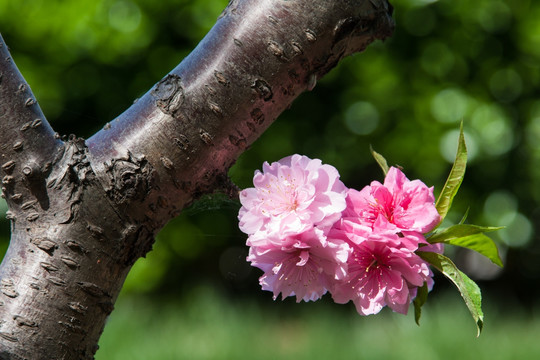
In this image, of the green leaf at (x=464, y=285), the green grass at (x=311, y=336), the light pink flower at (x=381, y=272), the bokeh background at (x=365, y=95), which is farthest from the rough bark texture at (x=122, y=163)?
the bokeh background at (x=365, y=95)

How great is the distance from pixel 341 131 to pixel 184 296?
5.16ft

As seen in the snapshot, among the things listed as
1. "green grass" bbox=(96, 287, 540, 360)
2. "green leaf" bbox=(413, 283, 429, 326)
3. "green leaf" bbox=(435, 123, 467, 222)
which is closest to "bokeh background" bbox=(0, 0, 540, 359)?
"green grass" bbox=(96, 287, 540, 360)

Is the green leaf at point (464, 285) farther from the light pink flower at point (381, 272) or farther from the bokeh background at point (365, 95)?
the bokeh background at point (365, 95)

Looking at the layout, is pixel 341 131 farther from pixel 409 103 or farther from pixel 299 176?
pixel 299 176

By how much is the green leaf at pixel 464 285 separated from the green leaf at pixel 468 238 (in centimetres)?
3

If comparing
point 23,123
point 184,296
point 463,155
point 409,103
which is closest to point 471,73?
point 409,103

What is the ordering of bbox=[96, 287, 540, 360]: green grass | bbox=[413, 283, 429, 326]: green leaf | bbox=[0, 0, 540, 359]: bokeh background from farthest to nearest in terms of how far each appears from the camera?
bbox=[0, 0, 540, 359]: bokeh background, bbox=[96, 287, 540, 360]: green grass, bbox=[413, 283, 429, 326]: green leaf

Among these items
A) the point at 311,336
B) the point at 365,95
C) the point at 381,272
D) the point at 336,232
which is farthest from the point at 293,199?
the point at 365,95

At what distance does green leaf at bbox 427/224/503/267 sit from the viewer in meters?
0.94

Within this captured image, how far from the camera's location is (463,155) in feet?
3.11

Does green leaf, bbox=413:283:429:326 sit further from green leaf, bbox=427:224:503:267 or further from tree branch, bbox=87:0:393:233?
tree branch, bbox=87:0:393:233

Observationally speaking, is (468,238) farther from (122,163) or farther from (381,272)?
(122,163)

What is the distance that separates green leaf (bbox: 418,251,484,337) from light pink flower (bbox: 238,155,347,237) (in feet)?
0.59

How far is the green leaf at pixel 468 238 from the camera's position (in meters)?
0.94
